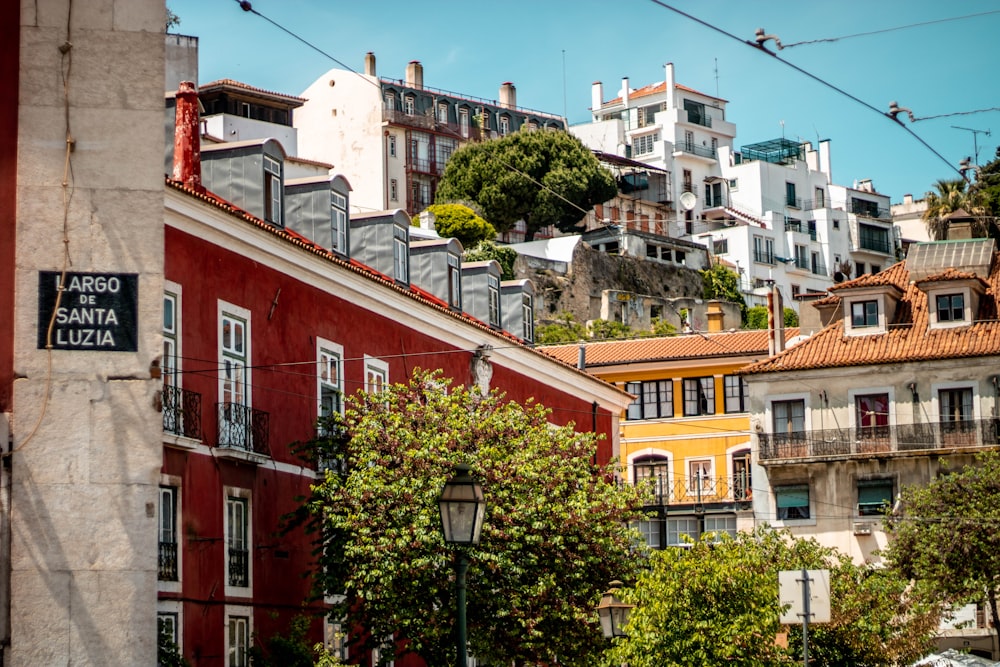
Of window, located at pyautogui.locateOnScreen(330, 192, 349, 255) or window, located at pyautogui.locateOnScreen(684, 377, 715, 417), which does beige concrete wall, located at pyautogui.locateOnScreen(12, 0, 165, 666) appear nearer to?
window, located at pyautogui.locateOnScreen(330, 192, 349, 255)

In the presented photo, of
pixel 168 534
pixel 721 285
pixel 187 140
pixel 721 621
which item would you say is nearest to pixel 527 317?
pixel 187 140

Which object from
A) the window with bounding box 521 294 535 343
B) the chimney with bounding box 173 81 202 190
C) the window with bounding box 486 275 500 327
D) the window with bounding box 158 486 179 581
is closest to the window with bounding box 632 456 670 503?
the window with bounding box 521 294 535 343

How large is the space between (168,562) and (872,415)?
2868 cm

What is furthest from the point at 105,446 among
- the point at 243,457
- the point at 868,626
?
the point at 868,626

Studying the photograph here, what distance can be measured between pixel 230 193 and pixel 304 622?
7.43 m

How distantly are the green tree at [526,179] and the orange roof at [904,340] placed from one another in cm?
4266

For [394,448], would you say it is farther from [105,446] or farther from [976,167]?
[976,167]

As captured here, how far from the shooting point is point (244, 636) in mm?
25484

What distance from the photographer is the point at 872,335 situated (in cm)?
4912

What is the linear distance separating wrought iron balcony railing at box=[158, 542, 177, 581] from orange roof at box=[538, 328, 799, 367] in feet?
121

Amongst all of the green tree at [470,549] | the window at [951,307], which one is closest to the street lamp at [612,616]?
the green tree at [470,549]

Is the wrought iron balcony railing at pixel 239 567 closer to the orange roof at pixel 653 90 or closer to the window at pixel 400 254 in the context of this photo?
the window at pixel 400 254

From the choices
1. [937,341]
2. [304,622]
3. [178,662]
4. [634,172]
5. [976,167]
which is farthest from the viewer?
[634,172]

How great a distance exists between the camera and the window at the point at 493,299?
39.2m
